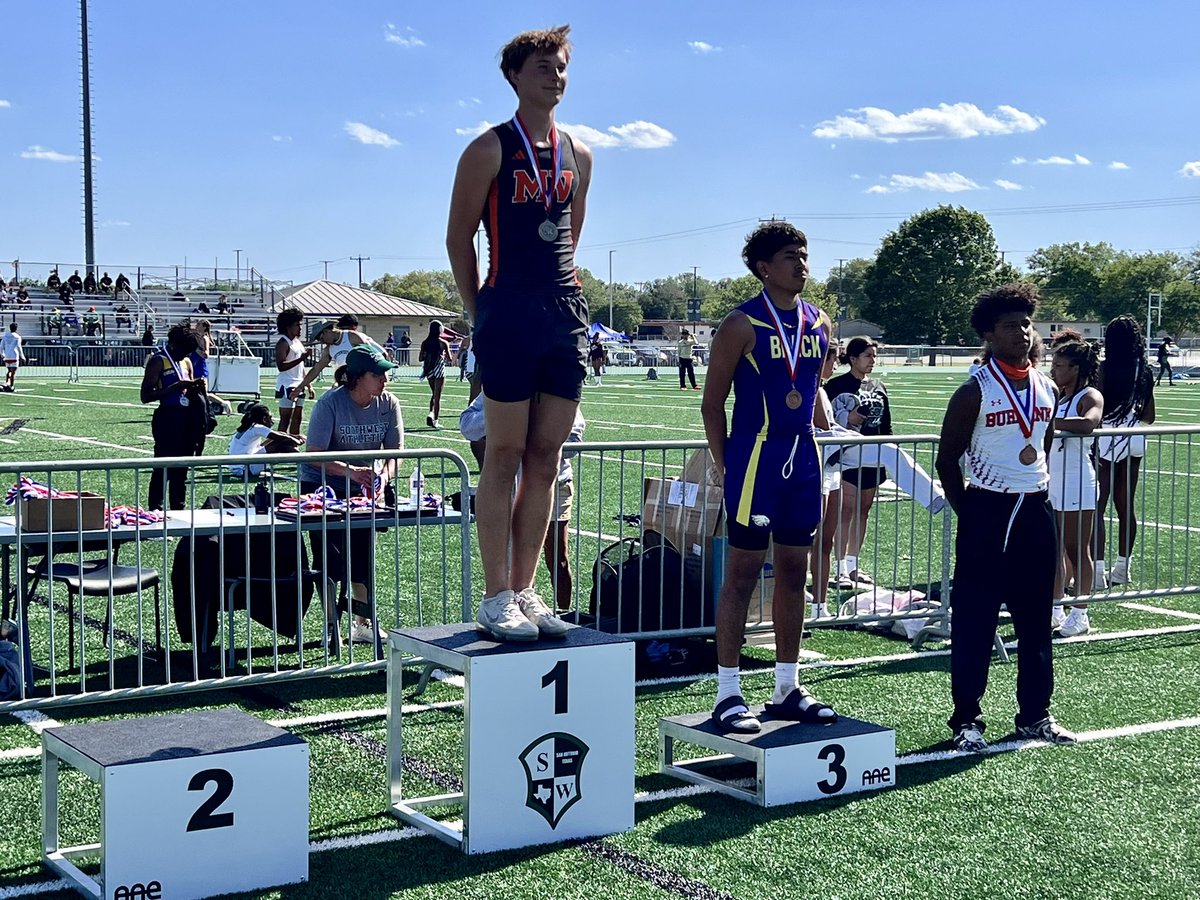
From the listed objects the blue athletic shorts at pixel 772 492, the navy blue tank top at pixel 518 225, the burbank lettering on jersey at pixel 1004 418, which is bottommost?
the blue athletic shorts at pixel 772 492

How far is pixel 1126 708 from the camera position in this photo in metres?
7.05

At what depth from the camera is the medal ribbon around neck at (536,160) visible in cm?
509

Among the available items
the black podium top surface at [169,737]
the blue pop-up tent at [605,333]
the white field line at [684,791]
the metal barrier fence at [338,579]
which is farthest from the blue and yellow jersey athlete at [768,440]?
the blue pop-up tent at [605,333]

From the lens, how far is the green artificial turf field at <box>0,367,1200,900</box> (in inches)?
185

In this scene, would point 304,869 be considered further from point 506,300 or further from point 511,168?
point 511,168

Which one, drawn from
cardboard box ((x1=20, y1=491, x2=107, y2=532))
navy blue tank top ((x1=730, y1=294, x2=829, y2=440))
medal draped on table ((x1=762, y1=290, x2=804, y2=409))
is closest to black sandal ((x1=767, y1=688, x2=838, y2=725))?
navy blue tank top ((x1=730, y1=294, x2=829, y2=440))

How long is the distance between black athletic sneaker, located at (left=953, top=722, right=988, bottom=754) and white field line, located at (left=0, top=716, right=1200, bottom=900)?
4 centimetres

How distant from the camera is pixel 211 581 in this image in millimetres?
7734

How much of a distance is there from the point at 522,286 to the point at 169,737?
1.90 m

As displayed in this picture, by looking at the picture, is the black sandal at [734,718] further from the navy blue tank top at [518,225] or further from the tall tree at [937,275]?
the tall tree at [937,275]

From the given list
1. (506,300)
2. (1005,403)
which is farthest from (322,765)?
(1005,403)

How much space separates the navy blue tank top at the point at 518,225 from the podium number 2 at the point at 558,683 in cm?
130

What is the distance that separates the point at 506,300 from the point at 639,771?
6.98 feet

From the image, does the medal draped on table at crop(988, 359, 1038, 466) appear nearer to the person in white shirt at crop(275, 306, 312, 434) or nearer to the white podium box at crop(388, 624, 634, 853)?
the white podium box at crop(388, 624, 634, 853)
